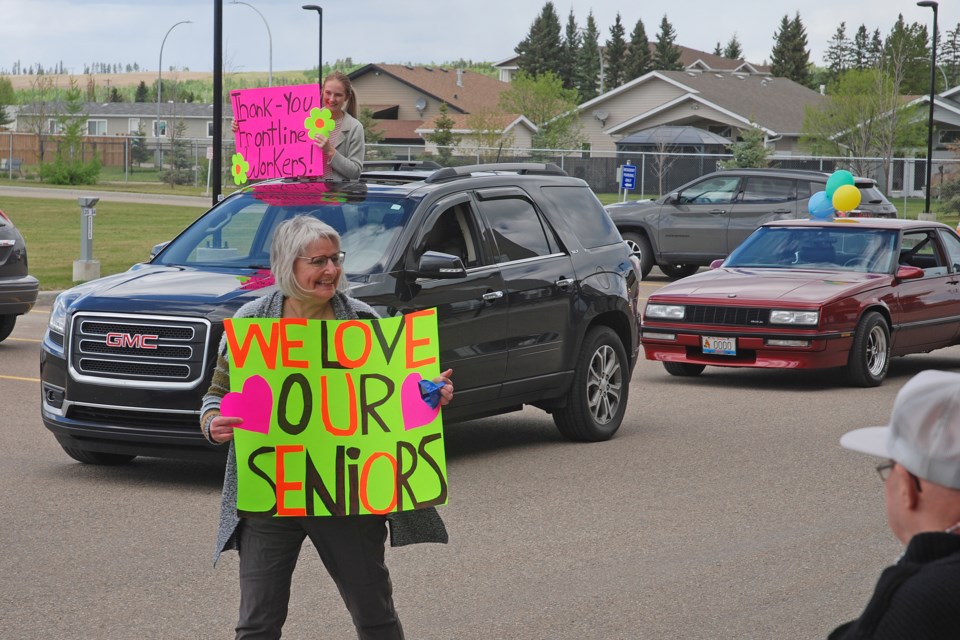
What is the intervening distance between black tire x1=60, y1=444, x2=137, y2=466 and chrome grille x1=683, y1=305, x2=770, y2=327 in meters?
5.77

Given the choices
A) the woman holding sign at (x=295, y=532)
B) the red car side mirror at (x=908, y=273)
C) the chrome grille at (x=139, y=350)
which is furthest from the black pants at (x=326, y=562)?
the red car side mirror at (x=908, y=273)

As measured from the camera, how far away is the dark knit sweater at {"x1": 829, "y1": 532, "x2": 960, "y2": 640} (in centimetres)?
237

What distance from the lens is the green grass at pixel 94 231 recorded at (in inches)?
939

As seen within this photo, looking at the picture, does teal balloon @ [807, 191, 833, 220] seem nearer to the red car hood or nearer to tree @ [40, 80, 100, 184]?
the red car hood

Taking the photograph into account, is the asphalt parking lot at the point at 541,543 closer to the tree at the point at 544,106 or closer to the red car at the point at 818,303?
the red car at the point at 818,303

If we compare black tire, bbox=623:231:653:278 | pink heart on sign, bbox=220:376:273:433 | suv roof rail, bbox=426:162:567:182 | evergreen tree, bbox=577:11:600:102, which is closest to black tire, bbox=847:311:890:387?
suv roof rail, bbox=426:162:567:182

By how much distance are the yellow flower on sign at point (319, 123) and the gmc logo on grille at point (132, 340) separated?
9.26 feet

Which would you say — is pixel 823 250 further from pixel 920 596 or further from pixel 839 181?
pixel 920 596

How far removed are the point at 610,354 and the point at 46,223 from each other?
2659 centimetres

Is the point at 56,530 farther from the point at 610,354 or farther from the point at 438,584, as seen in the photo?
the point at 610,354

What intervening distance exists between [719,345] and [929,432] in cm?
1057

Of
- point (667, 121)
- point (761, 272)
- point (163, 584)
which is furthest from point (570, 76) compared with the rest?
point (163, 584)

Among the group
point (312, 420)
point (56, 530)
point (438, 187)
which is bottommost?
point (56, 530)

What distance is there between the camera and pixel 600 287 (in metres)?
10.3
